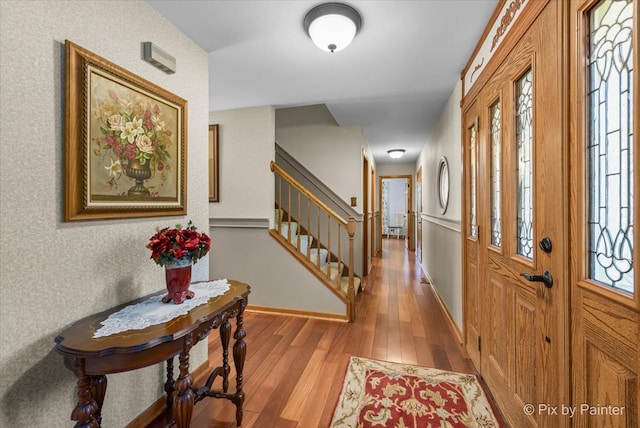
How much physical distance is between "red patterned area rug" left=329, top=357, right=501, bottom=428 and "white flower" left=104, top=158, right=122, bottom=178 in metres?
1.74

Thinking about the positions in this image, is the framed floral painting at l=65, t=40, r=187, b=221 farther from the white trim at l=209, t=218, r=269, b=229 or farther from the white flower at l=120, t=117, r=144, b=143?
the white trim at l=209, t=218, r=269, b=229

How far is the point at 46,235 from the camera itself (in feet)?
3.57

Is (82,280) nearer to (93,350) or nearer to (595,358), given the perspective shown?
(93,350)

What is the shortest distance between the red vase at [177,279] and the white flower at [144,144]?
2.22 ft

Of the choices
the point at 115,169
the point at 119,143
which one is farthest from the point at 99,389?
the point at 119,143

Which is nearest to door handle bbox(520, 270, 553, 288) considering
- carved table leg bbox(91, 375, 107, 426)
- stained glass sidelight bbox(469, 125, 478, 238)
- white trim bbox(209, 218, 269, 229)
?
stained glass sidelight bbox(469, 125, 478, 238)

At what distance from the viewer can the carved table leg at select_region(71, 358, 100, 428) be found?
36.6 inches

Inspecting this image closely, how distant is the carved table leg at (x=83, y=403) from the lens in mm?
929

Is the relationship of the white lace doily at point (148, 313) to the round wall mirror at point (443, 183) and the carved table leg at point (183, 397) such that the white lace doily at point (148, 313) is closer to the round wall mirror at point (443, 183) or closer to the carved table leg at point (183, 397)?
the carved table leg at point (183, 397)

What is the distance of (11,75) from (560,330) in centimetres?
226

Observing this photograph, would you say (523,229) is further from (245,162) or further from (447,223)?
(245,162)

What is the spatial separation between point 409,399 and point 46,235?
2038mm

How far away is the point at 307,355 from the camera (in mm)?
2201

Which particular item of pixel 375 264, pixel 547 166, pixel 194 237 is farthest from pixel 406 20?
pixel 375 264
